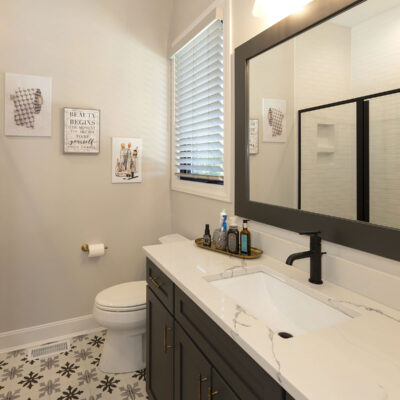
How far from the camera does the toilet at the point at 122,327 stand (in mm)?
1980

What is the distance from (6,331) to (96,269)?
2.44 feet

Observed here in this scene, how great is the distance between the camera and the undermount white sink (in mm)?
1131

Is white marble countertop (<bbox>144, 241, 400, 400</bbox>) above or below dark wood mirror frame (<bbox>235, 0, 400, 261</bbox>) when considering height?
below

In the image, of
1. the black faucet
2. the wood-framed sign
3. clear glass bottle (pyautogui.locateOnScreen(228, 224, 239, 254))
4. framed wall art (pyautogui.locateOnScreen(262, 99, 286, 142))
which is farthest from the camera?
the wood-framed sign

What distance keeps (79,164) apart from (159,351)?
5.04 feet

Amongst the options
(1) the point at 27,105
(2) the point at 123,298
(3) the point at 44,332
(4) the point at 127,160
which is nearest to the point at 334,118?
(2) the point at 123,298

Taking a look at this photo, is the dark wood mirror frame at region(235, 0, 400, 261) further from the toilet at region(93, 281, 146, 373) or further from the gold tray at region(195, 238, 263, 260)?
the toilet at region(93, 281, 146, 373)

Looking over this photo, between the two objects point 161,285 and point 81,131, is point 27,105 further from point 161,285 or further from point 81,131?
point 161,285

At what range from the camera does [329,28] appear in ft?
4.09

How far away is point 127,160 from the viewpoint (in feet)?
8.55

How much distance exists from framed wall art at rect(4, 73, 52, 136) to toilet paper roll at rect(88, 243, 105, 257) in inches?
35.8

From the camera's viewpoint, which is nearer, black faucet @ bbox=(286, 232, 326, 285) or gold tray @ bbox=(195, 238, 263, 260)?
black faucet @ bbox=(286, 232, 326, 285)

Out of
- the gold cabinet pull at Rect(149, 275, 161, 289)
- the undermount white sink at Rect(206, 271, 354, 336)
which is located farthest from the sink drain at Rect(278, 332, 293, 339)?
the gold cabinet pull at Rect(149, 275, 161, 289)

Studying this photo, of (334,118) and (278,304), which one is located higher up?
(334,118)
